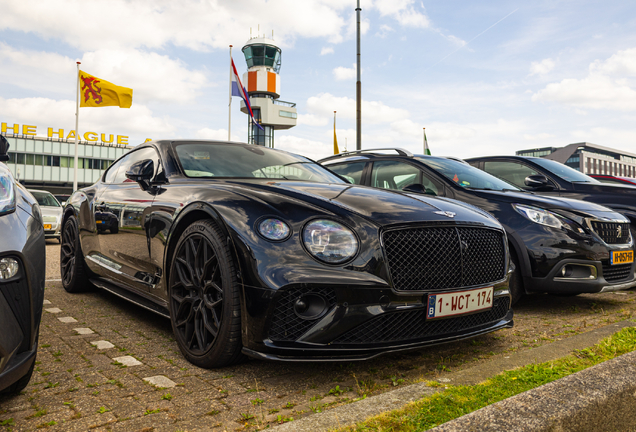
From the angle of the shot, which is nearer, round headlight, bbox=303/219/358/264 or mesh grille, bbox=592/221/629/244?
Result: round headlight, bbox=303/219/358/264

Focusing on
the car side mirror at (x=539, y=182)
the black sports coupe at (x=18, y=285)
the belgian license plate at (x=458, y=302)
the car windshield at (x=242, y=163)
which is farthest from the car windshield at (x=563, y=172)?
the black sports coupe at (x=18, y=285)

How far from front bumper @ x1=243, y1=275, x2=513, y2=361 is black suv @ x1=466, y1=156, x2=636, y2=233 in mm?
3794

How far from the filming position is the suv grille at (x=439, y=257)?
247 cm

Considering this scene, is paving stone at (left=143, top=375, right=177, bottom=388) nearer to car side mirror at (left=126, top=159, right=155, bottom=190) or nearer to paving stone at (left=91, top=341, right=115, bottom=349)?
paving stone at (left=91, top=341, right=115, bottom=349)

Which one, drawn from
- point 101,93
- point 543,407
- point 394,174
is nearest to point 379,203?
point 543,407

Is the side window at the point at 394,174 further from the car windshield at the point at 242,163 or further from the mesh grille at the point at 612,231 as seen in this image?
the mesh grille at the point at 612,231

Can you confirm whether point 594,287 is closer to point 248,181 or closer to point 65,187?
point 248,181

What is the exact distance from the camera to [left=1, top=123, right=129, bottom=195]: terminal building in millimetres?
49875

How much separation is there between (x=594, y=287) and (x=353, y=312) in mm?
2760

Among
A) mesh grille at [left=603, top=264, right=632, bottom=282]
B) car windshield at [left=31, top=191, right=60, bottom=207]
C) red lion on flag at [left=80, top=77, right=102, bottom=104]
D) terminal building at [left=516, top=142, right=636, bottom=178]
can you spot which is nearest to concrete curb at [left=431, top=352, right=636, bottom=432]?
mesh grille at [left=603, top=264, right=632, bottom=282]

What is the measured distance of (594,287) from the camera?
4090 millimetres

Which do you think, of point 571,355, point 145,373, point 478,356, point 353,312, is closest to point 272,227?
point 353,312

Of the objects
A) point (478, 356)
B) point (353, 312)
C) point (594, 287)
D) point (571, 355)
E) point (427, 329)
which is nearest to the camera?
point (353, 312)

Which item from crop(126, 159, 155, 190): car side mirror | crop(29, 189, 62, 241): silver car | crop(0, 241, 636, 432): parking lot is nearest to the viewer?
crop(0, 241, 636, 432): parking lot
